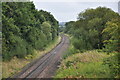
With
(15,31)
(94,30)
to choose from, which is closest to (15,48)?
(15,31)

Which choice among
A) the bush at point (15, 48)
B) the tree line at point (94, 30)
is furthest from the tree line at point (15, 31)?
the tree line at point (94, 30)

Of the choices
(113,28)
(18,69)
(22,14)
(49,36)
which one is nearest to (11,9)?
(22,14)

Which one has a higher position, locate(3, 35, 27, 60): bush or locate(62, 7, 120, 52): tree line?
locate(62, 7, 120, 52): tree line

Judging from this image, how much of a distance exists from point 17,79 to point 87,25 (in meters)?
14.6

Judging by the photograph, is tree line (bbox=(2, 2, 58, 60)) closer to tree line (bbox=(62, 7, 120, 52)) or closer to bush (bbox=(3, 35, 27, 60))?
bush (bbox=(3, 35, 27, 60))

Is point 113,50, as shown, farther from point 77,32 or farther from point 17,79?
point 77,32

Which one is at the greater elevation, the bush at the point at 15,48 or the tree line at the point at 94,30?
the tree line at the point at 94,30

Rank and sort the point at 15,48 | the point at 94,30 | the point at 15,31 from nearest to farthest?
the point at 15,48 < the point at 15,31 < the point at 94,30

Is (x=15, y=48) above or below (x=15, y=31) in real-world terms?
below

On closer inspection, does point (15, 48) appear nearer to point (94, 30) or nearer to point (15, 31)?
point (15, 31)

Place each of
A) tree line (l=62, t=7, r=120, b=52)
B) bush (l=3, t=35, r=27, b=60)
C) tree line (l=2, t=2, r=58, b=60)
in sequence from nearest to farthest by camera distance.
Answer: tree line (l=2, t=2, r=58, b=60) → bush (l=3, t=35, r=27, b=60) → tree line (l=62, t=7, r=120, b=52)

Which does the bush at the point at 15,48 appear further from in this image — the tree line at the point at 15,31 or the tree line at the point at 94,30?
the tree line at the point at 94,30

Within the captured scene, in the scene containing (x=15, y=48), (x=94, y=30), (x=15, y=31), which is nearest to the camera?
(x=15, y=48)

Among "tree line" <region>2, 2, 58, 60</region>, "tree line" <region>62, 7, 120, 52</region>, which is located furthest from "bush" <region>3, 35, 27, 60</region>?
"tree line" <region>62, 7, 120, 52</region>
